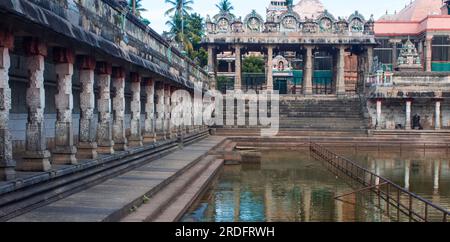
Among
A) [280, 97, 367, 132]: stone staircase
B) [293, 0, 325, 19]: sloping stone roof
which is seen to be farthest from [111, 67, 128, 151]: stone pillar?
[293, 0, 325, 19]: sloping stone roof

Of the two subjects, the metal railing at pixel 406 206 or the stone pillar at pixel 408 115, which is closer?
the metal railing at pixel 406 206

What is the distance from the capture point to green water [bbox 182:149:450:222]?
10.4m

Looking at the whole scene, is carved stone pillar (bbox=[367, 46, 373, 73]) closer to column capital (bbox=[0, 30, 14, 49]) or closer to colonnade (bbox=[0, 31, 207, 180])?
colonnade (bbox=[0, 31, 207, 180])

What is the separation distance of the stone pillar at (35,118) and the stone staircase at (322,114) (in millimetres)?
25315

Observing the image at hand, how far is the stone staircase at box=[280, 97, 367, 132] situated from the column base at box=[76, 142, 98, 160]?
22.8m

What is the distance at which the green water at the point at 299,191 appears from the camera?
410 inches

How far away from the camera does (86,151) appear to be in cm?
1112

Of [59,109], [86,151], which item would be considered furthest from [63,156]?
[86,151]

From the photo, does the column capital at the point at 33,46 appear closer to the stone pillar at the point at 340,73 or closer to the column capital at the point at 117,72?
the column capital at the point at 117,72

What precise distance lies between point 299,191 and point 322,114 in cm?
2345

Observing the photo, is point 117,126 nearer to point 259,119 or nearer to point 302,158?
point 302,158

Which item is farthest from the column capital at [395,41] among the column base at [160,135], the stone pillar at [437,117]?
the column base at [160,135]

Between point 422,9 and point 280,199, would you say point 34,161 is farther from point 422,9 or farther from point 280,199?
point 422,9
